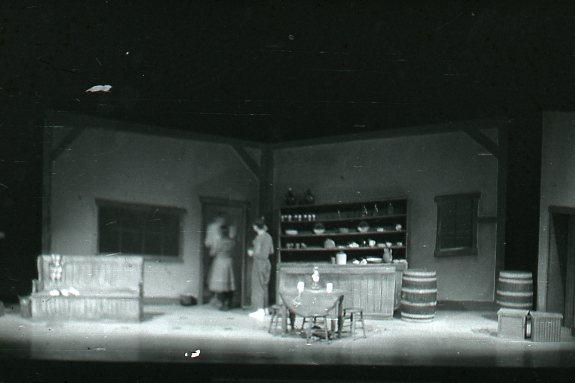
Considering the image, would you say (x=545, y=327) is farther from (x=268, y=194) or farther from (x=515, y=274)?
(x=268, y=194)

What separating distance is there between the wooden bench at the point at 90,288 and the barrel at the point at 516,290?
3532mm

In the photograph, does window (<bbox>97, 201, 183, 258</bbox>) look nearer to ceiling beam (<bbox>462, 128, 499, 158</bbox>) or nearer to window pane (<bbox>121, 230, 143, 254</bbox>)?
window pane (<bbox>121, 230, 143, 254</bbox>)

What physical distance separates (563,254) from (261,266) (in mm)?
3105

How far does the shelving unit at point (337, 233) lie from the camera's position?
6973 mm

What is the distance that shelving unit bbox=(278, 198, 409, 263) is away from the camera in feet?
22.9

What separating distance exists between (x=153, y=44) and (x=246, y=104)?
93 cm

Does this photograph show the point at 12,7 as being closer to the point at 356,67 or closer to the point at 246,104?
the point at 246,104

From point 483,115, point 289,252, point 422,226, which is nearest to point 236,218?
point 289,252

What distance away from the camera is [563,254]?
16.4 ft

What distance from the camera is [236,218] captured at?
20.4 ft

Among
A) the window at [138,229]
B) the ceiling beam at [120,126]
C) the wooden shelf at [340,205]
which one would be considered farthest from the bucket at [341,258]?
the window at [138,229]

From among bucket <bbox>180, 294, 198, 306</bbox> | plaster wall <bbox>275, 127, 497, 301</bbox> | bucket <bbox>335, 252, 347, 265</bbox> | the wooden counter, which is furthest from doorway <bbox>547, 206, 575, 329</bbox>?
bucket <bbox>180, 294, 198, 306</bbox>

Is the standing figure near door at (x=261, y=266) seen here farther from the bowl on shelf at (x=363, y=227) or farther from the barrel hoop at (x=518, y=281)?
the barrel hoop at (x=518, y=281)

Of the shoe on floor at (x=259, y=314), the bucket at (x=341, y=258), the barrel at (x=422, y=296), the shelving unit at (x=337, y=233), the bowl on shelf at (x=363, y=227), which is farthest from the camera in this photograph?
the bowl on shelf at (x=363, y=227)
